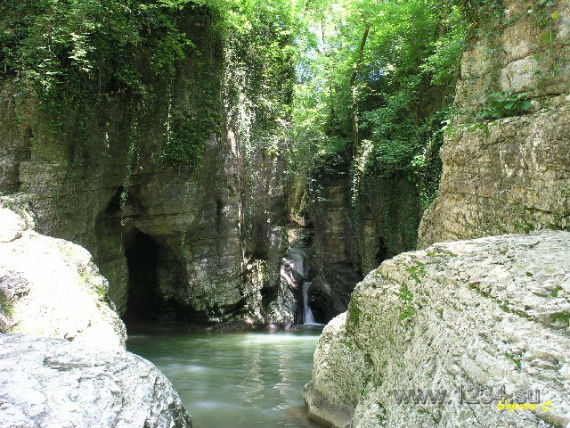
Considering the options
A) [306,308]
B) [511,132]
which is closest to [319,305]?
[306,308]

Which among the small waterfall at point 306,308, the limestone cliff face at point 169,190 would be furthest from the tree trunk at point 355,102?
the small waterfall at point 306,308

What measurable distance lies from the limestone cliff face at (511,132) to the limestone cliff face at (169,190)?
7.40 m

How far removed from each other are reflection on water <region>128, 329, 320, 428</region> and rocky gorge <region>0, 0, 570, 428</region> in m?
0.27

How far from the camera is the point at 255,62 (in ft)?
49.1

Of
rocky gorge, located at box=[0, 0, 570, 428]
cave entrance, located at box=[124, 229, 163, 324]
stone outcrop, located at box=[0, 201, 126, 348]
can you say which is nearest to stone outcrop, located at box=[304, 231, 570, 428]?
rocky gorge, located at box=[0, 0, 570, 428]

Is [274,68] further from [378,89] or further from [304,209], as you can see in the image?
[304,209]

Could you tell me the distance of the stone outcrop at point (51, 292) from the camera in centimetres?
460

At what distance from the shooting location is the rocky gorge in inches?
109

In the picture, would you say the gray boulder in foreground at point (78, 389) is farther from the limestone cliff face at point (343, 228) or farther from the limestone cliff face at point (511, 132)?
the limestone cliff face at point (343, 228)

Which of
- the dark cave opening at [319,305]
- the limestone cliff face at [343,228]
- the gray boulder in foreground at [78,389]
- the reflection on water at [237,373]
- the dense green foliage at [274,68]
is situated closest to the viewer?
the gray boulder in foreground at [78,389]

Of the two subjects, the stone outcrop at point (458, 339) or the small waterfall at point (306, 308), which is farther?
the small waterfall at point (306, 308)

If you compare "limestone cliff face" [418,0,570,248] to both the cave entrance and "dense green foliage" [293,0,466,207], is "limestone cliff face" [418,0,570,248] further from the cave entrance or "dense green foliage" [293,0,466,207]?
the cave entrance

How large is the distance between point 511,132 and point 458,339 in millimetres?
3247

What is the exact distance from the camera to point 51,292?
5.00 metres
